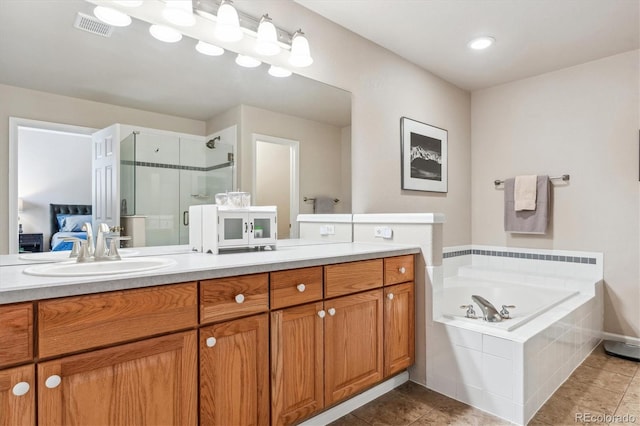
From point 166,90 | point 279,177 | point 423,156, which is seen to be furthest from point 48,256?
point 423,156

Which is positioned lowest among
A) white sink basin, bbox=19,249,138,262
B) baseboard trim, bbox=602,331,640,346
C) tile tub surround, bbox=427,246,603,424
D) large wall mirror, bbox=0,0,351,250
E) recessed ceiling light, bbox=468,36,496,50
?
baseboard trim, bbox=602,331,640,346

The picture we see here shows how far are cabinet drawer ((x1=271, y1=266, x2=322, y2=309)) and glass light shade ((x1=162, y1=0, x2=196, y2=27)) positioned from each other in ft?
4.25

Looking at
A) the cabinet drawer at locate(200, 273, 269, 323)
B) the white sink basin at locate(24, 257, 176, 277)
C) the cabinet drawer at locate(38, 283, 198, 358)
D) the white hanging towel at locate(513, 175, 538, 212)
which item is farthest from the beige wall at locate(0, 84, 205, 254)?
the white hanging towel at locate(513, 175, 538, 212)

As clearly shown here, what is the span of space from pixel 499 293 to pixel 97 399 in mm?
2819

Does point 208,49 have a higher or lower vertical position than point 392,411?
higher

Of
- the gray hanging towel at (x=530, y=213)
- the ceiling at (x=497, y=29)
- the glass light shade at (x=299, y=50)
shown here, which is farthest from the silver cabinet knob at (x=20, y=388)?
the gray hanging towel at (x=530, y=213)

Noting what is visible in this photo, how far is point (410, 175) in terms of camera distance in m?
3.00

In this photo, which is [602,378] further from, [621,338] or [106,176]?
[106,176]

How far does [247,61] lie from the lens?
81.0 inches

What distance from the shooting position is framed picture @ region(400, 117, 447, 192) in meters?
2.97

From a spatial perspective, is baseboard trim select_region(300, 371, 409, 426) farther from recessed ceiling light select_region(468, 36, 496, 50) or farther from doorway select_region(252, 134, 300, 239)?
recessed ceiling light select_region(468, 36, 496, 50)

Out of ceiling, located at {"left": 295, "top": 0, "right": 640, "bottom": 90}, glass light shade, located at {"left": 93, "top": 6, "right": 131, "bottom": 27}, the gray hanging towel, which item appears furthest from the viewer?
the gray hanging towel

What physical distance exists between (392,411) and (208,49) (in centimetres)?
209

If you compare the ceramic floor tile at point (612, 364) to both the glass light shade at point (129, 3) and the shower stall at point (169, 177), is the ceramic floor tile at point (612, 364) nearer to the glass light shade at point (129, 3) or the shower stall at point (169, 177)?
the shower stall at point (169, 177)
